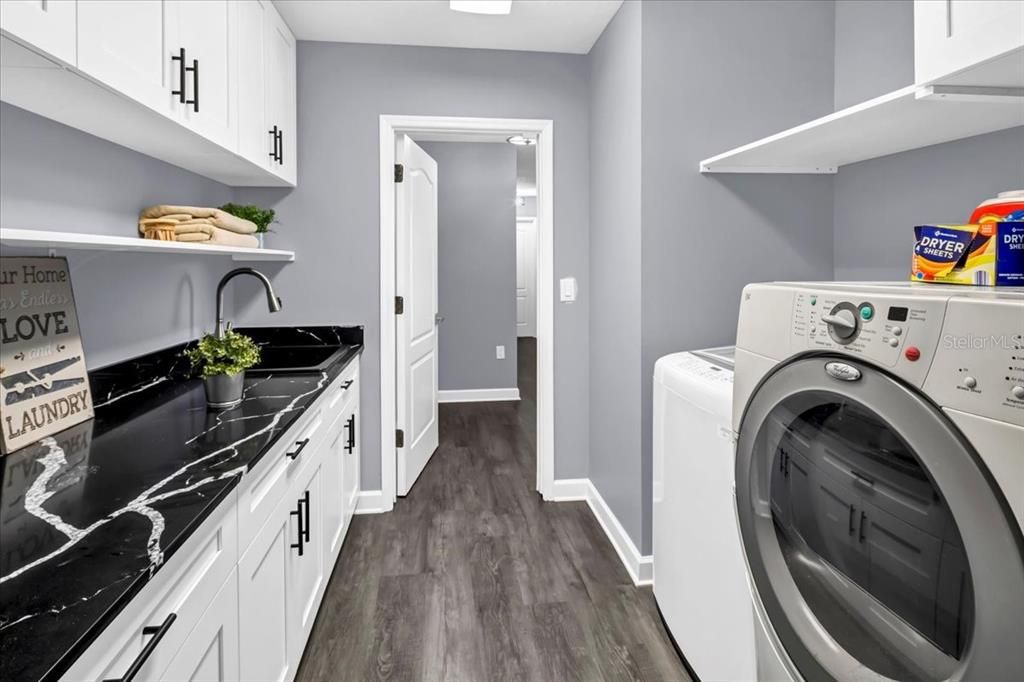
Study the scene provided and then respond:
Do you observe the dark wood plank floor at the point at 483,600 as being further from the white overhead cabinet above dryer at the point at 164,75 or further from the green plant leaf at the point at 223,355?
the white overhead cabinet above dryer at the point at 164,75

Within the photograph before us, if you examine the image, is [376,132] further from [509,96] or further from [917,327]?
[917,327]

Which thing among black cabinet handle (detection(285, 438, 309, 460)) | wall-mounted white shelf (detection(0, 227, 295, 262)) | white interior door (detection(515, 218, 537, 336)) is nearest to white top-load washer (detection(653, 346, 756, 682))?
black cabinet handle (detection(285, 438, 309, 460))

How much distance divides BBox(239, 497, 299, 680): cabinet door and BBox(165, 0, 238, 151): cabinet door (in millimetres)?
1157

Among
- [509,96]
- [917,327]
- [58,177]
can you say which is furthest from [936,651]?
[509,96]

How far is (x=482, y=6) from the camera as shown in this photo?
2.46m

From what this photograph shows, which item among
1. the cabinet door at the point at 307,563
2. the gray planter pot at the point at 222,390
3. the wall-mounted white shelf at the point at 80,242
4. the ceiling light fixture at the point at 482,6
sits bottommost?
the cabinet door at the point at 307,563

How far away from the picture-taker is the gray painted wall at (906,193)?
164 cm

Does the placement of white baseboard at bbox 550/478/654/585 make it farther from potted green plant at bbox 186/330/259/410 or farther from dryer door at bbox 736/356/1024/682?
potted green plant at bbox 186/330/259/410

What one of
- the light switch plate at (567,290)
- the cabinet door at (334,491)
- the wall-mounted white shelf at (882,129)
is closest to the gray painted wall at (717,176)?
the wall-mounted white shelf at (882,129)

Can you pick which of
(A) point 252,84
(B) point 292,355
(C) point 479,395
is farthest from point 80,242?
(C) point 479,395

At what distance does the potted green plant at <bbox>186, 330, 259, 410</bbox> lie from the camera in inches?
65.9

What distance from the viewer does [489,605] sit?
7.20 ft

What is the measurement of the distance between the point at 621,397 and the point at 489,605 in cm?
102

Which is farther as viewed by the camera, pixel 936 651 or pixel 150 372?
pixel 150 372
